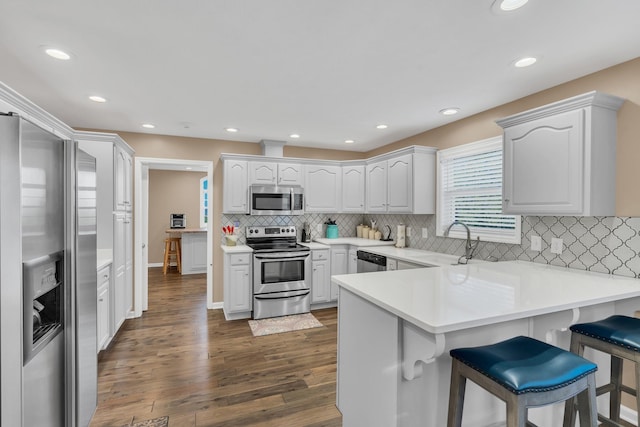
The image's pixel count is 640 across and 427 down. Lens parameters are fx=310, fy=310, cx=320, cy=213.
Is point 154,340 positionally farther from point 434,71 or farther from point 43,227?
point 434,71

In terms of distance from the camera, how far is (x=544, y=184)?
7.51 ft

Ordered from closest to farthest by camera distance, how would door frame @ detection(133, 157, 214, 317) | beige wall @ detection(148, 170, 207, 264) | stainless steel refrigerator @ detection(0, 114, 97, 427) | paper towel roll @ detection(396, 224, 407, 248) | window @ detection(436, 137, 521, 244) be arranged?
stainless steel refrigerator @ detection(0, 114, 97, 427) → window @ detection(436, 137, 521, 244) → door frame @ detection(133, 157, 214, 317) → paper towel roll @ detection(396, 224, 407, 248) → beige wall @ detection(148, 170, 207, 264)

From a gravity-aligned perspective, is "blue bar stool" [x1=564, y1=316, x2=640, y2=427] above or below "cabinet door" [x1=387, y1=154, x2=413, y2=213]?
below

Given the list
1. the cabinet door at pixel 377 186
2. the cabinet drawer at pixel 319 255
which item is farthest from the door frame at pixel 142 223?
the cabinet door at pixel 377 186

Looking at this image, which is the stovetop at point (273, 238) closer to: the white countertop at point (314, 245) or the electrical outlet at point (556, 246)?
the white countertop at point (314, 245)

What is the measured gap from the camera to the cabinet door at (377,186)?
4.41 meters

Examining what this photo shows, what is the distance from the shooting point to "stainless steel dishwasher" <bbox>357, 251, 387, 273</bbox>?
3.79 meters

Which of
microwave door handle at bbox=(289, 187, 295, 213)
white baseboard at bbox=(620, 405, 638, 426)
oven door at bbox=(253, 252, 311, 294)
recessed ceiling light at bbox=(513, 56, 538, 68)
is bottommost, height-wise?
white baseboard at bbox=(620, 405, 638, 426)

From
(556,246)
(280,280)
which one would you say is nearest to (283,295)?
(280,280)

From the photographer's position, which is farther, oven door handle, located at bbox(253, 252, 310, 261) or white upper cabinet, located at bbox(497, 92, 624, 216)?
oven door handle, located at bbox(253, 252, 310, 261)

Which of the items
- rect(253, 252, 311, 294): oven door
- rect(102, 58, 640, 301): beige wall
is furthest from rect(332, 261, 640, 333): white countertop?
rect(253, 252, 311, 294): oven door

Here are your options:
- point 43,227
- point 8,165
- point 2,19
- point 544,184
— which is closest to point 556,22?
point 544,184

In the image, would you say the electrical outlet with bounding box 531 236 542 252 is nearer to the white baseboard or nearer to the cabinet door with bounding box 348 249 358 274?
the white baseboard

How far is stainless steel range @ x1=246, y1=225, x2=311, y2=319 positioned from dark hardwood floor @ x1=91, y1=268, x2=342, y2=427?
1.16 feet
